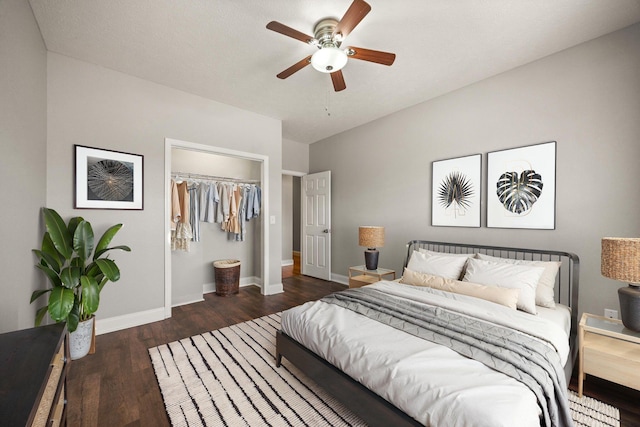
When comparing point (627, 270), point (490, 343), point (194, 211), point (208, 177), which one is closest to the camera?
point (490, 343)

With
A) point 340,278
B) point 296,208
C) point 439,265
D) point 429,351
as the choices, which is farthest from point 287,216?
point 429,351

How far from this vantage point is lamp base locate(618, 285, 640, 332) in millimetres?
1767

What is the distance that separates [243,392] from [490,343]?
1676mm

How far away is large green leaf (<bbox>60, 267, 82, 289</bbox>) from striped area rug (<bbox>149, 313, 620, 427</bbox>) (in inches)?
35.2

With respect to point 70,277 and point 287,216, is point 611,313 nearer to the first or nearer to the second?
point 70,277

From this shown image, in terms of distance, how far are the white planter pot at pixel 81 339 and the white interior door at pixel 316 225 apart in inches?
137

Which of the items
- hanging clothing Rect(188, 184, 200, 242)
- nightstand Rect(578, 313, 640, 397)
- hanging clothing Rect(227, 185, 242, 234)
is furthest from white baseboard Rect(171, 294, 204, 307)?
nightstand Rect(578, 313, 640, 397)

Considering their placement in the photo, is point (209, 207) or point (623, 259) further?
point (209, 207)

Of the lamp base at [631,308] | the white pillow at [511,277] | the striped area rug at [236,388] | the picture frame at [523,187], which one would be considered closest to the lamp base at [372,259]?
the white pillow at [511,277]

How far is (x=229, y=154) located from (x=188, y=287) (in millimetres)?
2049

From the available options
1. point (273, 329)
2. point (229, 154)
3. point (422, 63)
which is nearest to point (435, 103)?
point (422, 63)

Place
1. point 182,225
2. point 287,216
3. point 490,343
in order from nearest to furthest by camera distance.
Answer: point 490,343 < point 182,225 < point 287,216

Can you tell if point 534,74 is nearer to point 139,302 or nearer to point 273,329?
point 273,329

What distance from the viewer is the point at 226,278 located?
412 centimetres
